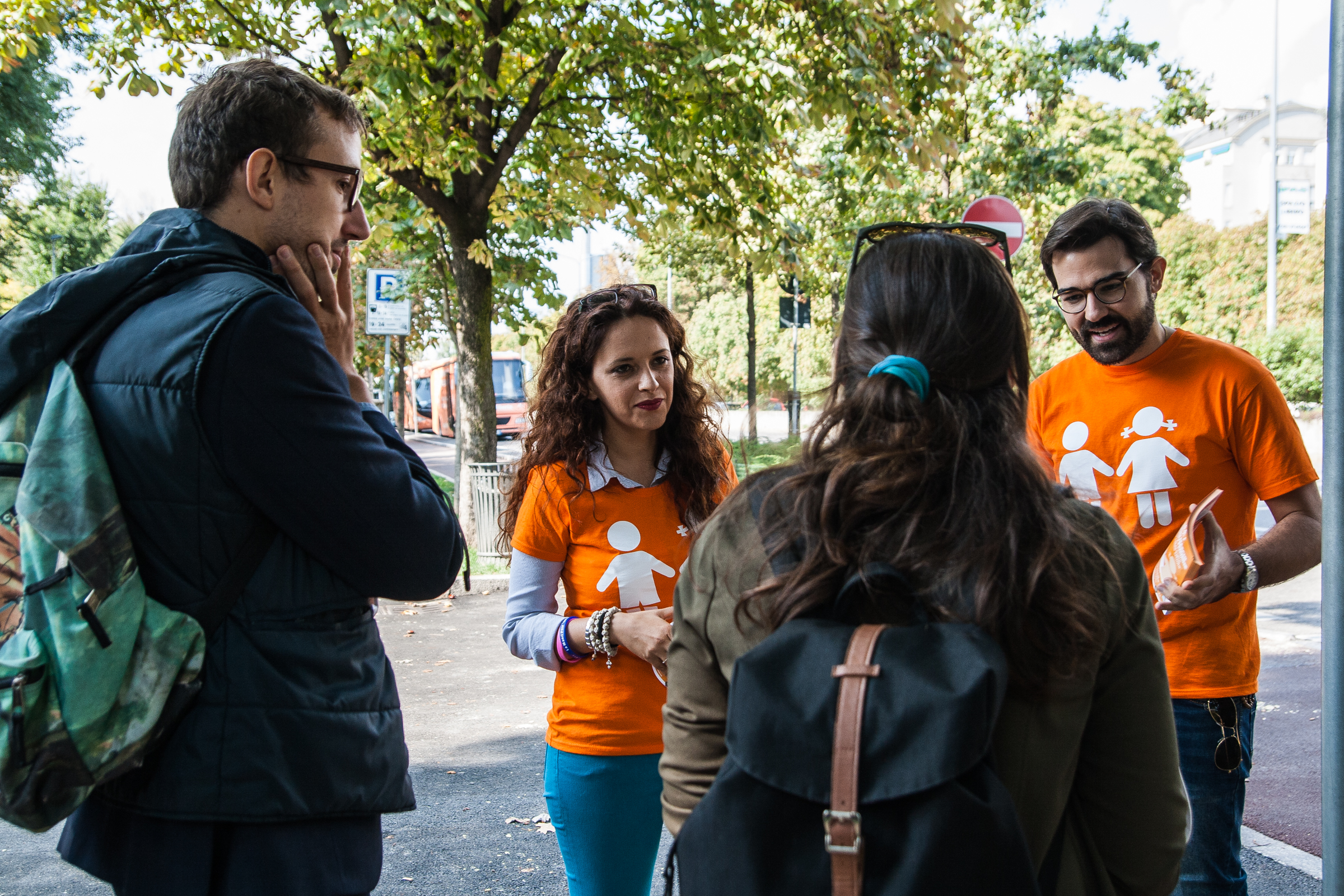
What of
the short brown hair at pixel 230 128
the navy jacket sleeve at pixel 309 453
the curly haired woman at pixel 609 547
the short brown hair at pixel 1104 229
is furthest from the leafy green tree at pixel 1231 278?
the navy jacket sleeve at pixel 309 453

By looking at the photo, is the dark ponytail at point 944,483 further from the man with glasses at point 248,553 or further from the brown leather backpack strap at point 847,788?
the man with glasses at point 248,553

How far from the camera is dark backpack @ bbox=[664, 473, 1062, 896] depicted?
43.2 inches

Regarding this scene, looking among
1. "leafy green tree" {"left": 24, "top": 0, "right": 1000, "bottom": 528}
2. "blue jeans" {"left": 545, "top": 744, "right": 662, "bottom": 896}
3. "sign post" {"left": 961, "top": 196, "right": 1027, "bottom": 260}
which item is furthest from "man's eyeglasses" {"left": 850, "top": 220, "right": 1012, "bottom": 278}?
"sign post" {"left": 961, "top": 196, "right": 1027, "bottom": 260}

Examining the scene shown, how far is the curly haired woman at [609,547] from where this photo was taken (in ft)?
7.79

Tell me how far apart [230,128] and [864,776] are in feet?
4.72

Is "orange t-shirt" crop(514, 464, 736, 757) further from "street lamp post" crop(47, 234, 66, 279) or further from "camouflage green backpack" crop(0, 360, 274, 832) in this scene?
"street lamp post" crop(47, 234, 66, 279)

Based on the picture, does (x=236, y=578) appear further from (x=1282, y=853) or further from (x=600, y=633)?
(x=1282, y=853)

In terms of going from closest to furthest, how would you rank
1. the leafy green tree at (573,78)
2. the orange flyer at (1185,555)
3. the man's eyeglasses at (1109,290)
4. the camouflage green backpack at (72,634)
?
the camouflage green backpack at (72,634) → the orange flyer at (1185,555) → the man's eyeglasses at (1109,290) → the leafy green tree at (573,78)

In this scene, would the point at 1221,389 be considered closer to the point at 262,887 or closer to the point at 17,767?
the point at 262,887

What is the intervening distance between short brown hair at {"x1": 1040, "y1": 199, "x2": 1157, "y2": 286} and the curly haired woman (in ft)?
3.49

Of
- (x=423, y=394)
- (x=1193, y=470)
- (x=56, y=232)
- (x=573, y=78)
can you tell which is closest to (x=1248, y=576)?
(x=1193, y=470)

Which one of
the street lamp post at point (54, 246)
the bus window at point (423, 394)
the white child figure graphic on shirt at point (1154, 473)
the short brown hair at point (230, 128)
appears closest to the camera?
the short brown hair at point (230, 128)

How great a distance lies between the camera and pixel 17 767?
135 cm

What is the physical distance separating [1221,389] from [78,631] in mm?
2514
